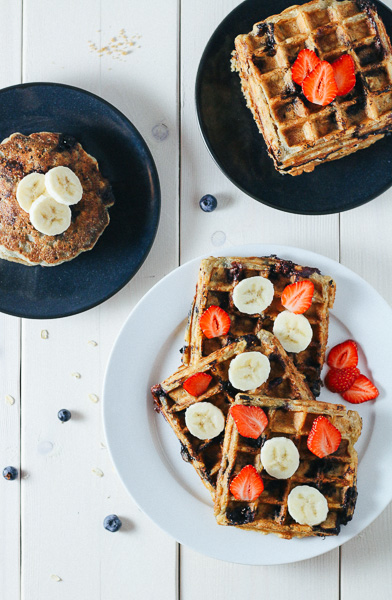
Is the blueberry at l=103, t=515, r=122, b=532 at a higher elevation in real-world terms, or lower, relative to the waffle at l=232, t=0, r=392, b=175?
lower

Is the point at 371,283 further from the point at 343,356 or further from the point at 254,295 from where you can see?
the point at 254,295

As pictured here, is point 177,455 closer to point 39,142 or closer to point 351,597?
point 351,597

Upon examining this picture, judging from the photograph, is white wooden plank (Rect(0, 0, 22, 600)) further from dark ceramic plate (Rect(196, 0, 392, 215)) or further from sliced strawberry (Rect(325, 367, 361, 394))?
sliced strawberry (Rect(325, 367, 361, 394))

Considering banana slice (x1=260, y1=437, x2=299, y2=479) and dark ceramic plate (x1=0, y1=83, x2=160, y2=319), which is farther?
dark ceramic plate (x1=0, y1=83, x2=160, y2=319)

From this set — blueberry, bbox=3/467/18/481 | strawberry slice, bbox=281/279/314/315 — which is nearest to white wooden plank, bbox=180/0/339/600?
strawberry slice, bbox=281/279/314/315

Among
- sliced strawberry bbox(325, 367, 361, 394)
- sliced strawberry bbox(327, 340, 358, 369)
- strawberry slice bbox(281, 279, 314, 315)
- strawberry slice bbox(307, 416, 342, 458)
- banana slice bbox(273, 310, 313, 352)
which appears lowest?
strawberry slice bbox(307, 416, 342, 458)

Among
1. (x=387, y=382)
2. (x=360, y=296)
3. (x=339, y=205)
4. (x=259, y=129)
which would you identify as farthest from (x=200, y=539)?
(x=259, y=129)

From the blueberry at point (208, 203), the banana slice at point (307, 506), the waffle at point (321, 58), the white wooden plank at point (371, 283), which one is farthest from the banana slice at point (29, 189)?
the banana slice at point (307, 506)
